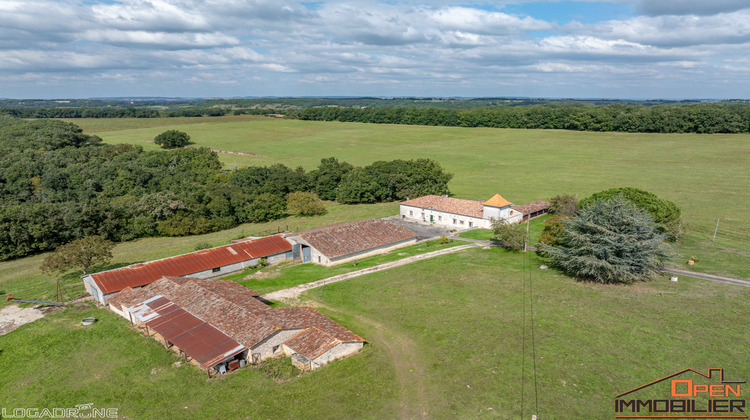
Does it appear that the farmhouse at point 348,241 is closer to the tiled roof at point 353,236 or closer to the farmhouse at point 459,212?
the tiled roof at point 353,236

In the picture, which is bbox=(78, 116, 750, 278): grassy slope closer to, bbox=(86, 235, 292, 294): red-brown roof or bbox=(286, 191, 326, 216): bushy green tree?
bbox=(286, 191, 326, 216): bushy green tree

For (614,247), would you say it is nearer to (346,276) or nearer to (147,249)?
(346,276)

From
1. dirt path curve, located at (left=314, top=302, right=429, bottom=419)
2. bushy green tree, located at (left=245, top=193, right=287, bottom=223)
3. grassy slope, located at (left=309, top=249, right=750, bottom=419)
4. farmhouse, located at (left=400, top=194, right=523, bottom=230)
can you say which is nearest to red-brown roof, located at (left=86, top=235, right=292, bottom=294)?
grassy slope, located at (left=309, top=249, right=750, bottom=419)

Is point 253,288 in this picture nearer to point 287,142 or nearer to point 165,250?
point 165,250

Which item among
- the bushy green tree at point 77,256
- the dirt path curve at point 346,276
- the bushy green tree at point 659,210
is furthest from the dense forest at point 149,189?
the bushy green tree at point 659,210

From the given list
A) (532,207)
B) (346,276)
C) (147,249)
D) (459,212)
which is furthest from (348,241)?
(532,207)
